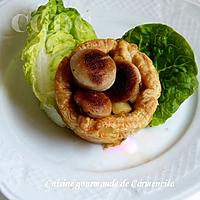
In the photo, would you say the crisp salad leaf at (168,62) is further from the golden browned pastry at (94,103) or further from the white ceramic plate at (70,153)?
the golden browned pastry at (94,103)

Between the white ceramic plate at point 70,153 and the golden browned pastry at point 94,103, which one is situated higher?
the golden browned pastry at point 94,103

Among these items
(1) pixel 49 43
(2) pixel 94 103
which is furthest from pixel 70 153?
(1) pixel 49 43

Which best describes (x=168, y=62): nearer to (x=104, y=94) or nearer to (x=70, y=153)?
(x=104, y=94)

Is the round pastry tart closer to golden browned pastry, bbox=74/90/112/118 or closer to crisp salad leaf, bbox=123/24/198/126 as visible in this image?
golden browned pastry, bbox=74/90/112/118

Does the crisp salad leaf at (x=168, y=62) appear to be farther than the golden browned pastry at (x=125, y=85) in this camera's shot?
Yes

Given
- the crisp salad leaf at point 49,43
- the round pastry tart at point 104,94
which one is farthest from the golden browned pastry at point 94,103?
the crisp salad leaf at point 49,43

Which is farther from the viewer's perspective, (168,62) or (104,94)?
(168,62)
